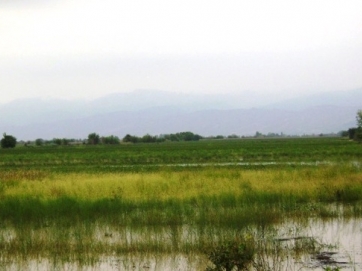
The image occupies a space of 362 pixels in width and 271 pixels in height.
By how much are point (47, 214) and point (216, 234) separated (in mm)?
5212

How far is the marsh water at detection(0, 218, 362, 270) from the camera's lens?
30.7 ft

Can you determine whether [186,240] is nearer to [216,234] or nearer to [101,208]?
[216,234]

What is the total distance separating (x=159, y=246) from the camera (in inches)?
405

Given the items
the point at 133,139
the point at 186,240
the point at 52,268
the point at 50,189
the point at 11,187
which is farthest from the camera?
the point at 133,139

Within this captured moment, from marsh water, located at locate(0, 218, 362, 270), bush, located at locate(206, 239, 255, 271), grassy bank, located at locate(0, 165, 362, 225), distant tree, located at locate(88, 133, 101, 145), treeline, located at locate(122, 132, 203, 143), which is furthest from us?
treeline, located at locate(122, 132, 203, 143)

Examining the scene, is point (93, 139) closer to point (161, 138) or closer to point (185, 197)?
point (161, 138)

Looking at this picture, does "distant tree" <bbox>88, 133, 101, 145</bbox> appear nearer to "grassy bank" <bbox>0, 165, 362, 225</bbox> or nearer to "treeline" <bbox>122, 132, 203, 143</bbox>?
"treeline" <bbox>122, 132, 203, 143</bbox>

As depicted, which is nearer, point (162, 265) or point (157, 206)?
point (162, 265)

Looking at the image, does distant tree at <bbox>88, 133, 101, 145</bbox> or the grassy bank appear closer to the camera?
the grassy bank

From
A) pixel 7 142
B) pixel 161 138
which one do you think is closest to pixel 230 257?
pixel 7 142

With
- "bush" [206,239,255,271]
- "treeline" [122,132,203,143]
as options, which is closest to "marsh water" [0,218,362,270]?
"bush" [206,239,255,271]

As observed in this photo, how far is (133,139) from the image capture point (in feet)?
420

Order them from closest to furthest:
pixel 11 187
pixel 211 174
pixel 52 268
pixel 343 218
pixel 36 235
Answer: pixel 52 268 < pixel 36 235 < pixel 343 218 < pixel 11 187 < pixel 211 174

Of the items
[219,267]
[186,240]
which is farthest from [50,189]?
[219,267]
